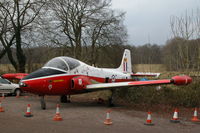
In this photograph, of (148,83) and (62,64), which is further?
(62,64)

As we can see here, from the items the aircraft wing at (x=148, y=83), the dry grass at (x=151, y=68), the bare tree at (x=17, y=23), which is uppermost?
the bare tree at (x=17, y=23)

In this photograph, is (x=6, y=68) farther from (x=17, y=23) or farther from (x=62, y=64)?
(x=62, y=64)

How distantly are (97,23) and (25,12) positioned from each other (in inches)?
329

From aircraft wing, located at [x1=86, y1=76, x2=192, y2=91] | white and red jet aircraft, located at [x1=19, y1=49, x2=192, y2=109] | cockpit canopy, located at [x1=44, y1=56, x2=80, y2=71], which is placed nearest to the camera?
aircraft wing, located at [x1=86, y1=76, x2=192, y2=91]

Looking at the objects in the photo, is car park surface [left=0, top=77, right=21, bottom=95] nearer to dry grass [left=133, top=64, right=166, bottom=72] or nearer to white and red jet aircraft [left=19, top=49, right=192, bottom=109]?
white and red jet aircraft [left=19, top=49, right=192, bottom=109]

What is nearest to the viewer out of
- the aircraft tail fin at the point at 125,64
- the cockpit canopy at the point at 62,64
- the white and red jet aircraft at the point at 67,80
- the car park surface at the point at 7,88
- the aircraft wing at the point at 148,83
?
the aircraft wing at the point at 148,83

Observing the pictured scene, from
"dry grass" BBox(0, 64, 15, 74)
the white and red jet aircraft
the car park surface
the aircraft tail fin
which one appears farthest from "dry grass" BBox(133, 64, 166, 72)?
"dry grass" BBox(0, 64, 15, 74)

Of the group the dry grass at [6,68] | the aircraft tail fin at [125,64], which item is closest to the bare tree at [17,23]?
the dry grass at [6,68]

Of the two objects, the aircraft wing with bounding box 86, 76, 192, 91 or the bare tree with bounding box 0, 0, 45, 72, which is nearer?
the aircraft wing with bounding box 86, 76, 192, 91

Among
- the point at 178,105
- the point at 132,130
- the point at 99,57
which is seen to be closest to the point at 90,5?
the point at 99,57

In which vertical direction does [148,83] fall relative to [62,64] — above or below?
below

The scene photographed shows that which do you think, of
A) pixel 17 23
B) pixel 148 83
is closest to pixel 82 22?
pixel 17 23

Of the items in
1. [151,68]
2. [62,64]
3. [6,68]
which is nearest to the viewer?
[62,64]

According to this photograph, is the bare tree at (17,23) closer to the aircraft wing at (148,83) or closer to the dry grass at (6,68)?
the dry grass at (6,68)
